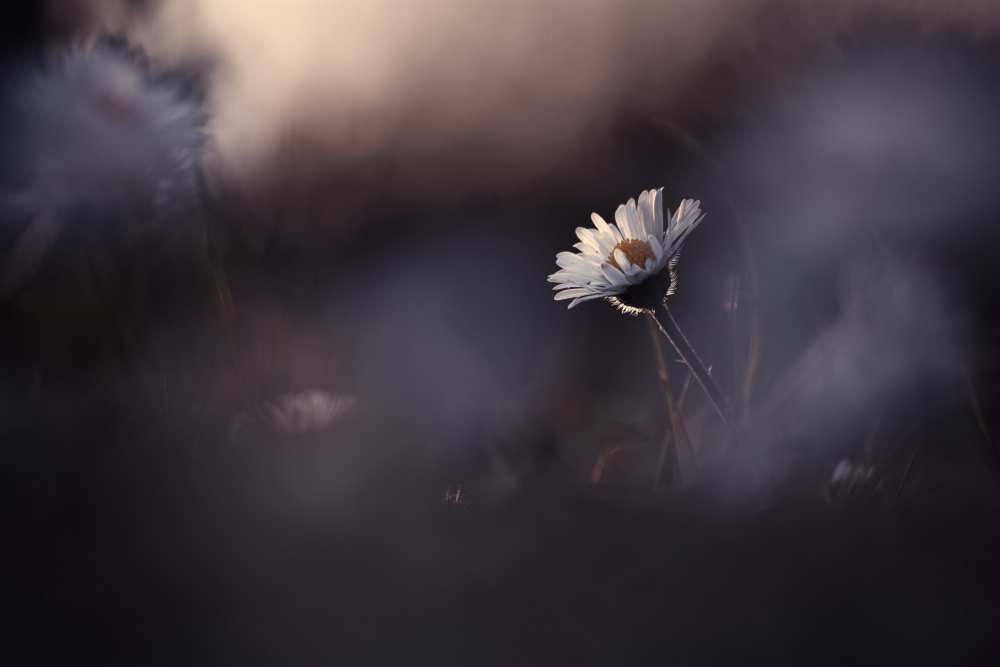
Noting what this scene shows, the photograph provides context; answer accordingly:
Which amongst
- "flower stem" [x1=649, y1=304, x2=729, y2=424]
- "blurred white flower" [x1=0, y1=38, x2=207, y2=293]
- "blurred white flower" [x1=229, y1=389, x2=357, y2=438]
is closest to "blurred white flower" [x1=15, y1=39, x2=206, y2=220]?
"blurred white flower" [x1=0, y1=38, x2=207, y2=293]

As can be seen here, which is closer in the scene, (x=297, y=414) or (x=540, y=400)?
(x=297, y=414)

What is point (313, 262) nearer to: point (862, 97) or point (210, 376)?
point (210, 376)

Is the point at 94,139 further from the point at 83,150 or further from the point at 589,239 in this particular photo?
the point at 589,239

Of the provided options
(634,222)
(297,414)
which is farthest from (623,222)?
(297,414)

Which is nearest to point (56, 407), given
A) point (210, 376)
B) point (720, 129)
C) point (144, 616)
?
point (210, 376)

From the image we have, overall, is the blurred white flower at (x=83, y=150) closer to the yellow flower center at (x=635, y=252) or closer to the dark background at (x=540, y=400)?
the dark background at (x=540, y=400)

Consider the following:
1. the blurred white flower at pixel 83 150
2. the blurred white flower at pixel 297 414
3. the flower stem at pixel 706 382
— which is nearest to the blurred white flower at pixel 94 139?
the blurred white flower at pixel 83 150

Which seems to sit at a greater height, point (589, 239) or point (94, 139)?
point (94, 139)

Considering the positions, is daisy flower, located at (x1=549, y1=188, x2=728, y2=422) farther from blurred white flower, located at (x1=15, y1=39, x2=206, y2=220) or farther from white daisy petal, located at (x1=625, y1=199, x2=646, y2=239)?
blurred white flower, located at (x1=15, y1=39, x2=206, y2=220)
